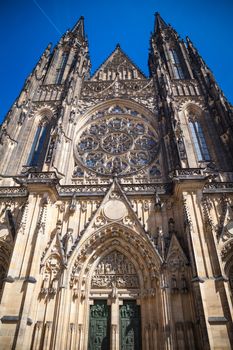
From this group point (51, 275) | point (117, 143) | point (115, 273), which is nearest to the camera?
point (51, 275)

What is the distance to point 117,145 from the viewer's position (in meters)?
14.4

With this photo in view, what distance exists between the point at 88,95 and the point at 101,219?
32.7 feet

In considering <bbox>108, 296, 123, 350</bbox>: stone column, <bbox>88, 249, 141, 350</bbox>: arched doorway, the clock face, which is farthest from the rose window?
<bbox>108, 296, 123, 350</bbox>: stone column

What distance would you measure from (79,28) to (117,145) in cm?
1822

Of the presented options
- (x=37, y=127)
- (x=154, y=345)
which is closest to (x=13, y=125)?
(x=37, y=127)

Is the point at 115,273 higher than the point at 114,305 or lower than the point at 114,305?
higher

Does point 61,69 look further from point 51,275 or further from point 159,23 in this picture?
point 51,275

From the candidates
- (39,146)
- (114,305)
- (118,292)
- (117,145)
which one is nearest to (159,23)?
(117,145)

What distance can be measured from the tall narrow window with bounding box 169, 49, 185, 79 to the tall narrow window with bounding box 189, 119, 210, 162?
5149 millimetres

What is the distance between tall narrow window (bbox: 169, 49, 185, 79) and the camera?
18.8 meters

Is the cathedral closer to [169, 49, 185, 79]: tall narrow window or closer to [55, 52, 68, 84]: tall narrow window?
[169, 49, 185, 79]: tall narrow window

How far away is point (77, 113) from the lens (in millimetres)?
15953

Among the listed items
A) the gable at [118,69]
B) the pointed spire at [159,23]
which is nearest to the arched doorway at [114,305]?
the gable at [118,69]

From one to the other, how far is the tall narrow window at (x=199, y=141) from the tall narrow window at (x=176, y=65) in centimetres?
515
